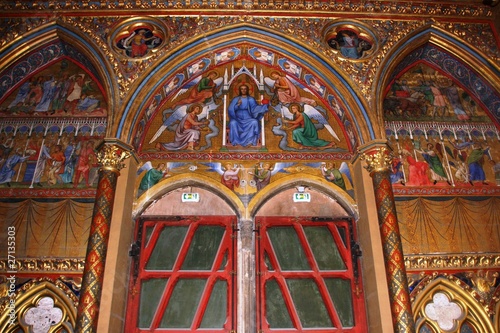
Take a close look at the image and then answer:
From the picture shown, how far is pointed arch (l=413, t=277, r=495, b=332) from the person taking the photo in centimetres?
706

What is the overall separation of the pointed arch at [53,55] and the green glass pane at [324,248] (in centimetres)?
384

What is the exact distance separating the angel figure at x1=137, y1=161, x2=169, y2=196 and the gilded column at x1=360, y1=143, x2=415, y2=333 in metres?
3.34

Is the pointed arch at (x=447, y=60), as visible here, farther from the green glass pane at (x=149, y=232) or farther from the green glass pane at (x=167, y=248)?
the green glass pane at (x=149, y=232)

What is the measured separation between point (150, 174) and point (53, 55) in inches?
116

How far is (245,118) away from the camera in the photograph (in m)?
8.72

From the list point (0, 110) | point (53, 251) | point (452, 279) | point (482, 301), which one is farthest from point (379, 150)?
point (0, 110)

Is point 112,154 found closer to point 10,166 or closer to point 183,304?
point 10,166

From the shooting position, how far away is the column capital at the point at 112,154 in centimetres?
731

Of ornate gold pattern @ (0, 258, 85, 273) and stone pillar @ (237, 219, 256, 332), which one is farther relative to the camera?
ornate gold pattern @ (0, 258, 85, 273)

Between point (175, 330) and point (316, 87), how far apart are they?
190 inches

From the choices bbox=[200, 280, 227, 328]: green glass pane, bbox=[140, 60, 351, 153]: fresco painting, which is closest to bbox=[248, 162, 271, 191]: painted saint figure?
bbox=[140, 60, 351, 153]: fresco painting

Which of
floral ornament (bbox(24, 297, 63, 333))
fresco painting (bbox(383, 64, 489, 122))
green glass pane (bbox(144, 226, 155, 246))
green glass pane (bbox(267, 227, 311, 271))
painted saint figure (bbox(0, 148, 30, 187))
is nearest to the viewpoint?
floral ornament (bbox(24, 297, 63, 333))

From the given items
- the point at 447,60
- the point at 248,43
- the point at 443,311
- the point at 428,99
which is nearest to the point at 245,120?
the point at 248,43

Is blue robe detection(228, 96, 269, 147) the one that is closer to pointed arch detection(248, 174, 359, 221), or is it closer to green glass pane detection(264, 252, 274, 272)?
pointed arch detection(248, 174, 359, 221)
